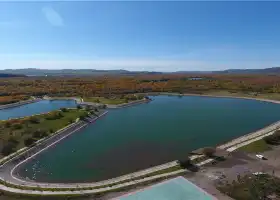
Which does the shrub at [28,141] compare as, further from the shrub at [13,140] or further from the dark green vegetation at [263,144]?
the dark green vegetation at [263,144]

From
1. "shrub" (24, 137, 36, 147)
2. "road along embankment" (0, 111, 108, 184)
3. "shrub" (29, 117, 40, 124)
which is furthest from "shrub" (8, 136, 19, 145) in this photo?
"shrub" (29, 117, 40, 124)

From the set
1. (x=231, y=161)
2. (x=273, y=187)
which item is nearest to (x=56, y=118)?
(x=231, y=161)

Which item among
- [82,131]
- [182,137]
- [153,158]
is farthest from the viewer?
[82,131]

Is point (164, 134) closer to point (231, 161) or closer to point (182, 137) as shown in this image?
point (182, 137)

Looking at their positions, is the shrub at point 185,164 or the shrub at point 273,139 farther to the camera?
the shrub at point 273,139

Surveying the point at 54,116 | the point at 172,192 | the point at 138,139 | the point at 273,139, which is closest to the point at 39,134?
the point at 54,116

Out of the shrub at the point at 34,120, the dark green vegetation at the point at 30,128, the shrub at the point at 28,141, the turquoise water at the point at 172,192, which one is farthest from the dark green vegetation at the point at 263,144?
the shrub at the point at 34,120
